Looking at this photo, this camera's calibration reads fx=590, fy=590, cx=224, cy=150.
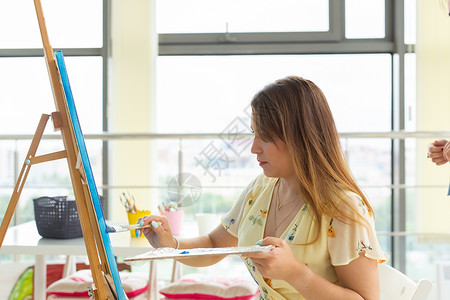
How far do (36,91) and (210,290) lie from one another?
7.28ft

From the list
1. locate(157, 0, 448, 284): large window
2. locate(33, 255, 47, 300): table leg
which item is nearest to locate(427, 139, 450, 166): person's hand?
locate(33, 255, 47, 300): table leg

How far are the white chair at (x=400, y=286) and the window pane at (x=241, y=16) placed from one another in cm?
259

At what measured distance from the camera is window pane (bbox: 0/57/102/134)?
3.74 meters

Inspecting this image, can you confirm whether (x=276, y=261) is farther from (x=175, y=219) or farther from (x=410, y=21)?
(x=410, y=21)

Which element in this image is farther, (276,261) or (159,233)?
(159,233)

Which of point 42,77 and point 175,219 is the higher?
point 42,77

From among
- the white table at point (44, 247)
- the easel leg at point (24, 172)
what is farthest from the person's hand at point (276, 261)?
the white table at point (44, 247)

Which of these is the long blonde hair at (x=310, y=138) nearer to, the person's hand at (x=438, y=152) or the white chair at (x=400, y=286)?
the white chair at (x=400, y=286)

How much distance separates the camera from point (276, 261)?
0.99 m

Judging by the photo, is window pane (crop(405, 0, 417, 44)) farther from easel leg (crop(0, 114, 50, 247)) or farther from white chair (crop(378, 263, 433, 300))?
Answer: easel leg (crop(0, 114, 50, 247))

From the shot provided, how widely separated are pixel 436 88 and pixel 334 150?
2627mm

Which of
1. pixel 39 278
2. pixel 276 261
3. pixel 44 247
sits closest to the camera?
pixel 276 261

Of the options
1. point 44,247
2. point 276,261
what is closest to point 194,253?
point 276,261

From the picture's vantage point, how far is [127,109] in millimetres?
3637
